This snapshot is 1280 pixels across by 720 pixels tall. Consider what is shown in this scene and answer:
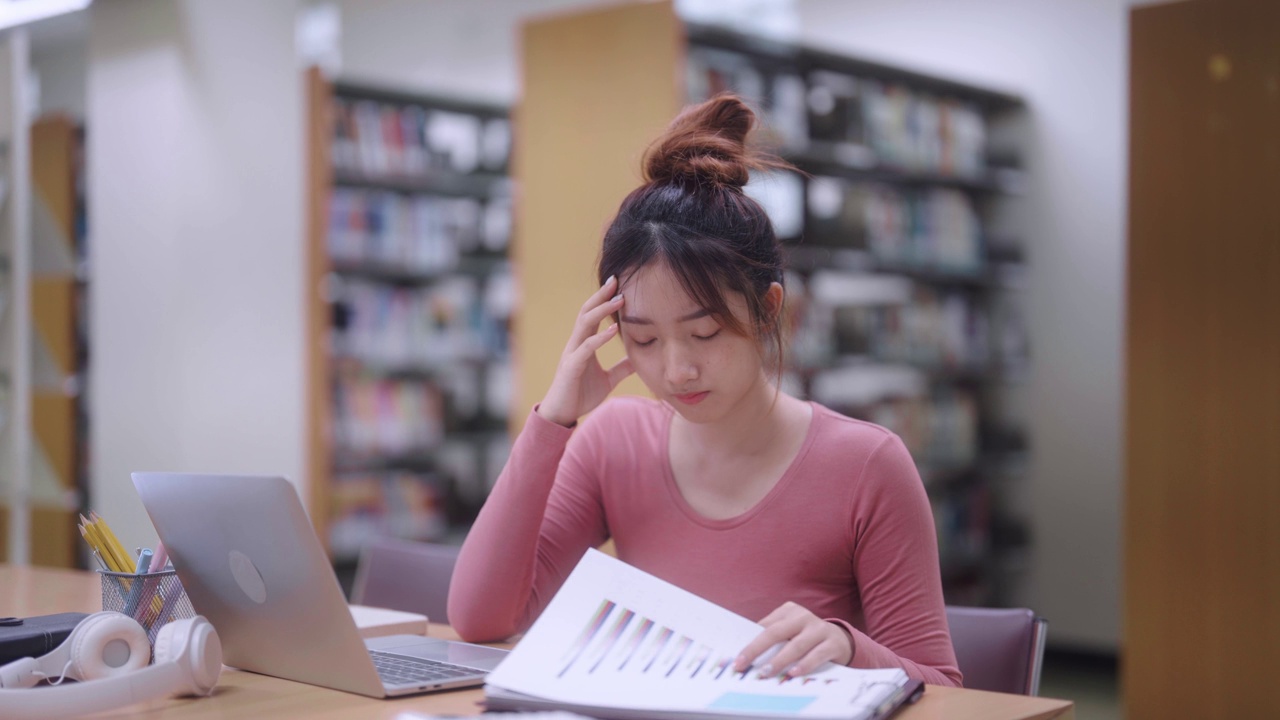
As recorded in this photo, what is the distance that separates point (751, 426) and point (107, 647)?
2.54 feet

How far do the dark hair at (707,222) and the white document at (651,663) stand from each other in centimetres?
37

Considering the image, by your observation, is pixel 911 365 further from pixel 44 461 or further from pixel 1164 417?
pixel 44 461

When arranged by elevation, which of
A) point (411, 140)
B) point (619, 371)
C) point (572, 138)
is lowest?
point (619, 371)

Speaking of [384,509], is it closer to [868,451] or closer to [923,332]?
[923,332]

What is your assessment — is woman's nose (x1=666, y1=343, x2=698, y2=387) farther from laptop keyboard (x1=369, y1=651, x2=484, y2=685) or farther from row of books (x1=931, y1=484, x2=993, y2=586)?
row of books (x1=931, y1=484, x2=993, y2=586)

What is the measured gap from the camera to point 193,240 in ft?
14.7

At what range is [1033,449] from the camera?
535 cm

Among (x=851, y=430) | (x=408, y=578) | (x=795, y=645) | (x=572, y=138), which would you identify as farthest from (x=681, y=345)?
(x=572, y=138)

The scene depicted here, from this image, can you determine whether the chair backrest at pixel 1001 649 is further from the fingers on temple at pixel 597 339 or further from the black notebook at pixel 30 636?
the black notebook at pixel 30 636

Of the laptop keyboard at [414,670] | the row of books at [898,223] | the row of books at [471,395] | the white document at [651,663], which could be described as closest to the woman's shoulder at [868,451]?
the white document at [651,663]

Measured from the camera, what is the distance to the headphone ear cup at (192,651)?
114cm

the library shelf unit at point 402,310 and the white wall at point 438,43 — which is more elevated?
the white wall at point 438,43

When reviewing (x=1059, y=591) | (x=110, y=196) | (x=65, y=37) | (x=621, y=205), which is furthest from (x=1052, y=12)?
(x=65, y=37)

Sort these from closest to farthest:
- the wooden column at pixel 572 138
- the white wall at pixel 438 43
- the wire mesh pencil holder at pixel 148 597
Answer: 1. the wire mesh pencil holder at pixel 148 597
2. the wooden column at pixel 572 138
3. the white wall at pixel 438 43
